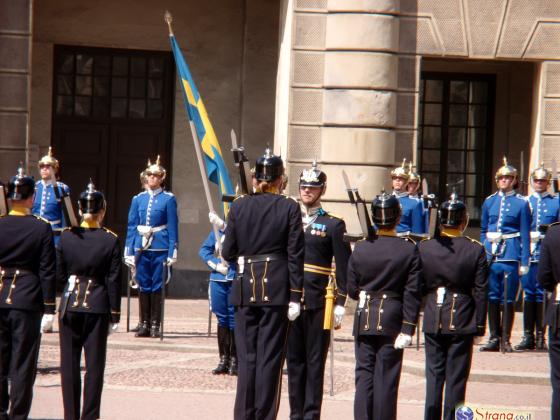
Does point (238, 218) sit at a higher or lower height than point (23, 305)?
higher

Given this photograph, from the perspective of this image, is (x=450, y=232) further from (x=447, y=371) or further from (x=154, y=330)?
(x=154, y=330)

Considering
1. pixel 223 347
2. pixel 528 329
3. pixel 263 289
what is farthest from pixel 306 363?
pixel 528 329

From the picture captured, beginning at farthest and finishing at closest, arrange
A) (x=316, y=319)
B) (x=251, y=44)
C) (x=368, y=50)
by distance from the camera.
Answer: (x=251, y=44), (x=368, y=50), (x=316, y=319)

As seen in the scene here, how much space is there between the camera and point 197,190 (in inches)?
811

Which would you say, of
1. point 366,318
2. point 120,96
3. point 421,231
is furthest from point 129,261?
point 366,318

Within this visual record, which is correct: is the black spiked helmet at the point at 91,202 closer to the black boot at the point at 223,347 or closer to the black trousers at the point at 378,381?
the black trousers at the point at 378,381

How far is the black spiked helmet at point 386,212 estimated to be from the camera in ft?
33.5

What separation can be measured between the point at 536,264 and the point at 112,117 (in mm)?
7594

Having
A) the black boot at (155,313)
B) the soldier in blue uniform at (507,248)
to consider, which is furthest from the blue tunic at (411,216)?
the black boot at (155,313)

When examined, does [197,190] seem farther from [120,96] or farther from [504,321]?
[504,321]

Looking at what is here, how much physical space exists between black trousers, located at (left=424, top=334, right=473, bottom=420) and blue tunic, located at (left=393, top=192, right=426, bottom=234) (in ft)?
18.7

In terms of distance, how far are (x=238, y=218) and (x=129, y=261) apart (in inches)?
238

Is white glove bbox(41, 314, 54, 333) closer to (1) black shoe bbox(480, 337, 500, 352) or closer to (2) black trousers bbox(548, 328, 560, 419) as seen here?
(2) black trousers bbox(548, 328, 560, 419)

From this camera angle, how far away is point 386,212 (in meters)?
10.2
